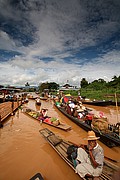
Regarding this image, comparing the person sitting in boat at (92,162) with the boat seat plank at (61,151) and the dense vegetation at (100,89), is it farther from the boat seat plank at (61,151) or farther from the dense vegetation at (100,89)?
the dense vegetation at (100,89)

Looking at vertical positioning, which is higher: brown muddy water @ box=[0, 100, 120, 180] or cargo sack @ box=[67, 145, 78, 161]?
cargo sack @ box=[67, 145, 78, 161]

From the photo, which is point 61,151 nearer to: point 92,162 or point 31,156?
point 31,156

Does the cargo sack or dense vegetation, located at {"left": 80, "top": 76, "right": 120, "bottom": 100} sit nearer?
the cargo sack

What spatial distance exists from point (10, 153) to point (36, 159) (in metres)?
1.32

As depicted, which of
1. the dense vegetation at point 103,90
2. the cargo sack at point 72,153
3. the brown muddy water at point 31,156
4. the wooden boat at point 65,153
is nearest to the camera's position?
the wooden boat at point 65,153

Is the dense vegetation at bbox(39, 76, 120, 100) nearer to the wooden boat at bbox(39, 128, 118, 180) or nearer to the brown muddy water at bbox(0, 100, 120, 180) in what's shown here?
the brown muddy water at bbox(0, 100, 120, 180)

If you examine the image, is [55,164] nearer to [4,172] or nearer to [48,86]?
[4,172]

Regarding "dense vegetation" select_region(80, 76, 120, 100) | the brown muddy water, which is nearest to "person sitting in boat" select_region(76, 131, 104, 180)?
the brown muddy water

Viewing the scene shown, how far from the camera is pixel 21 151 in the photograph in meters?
5.59

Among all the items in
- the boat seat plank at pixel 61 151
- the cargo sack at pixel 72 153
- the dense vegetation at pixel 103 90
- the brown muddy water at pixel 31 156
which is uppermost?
the dense vegetation at pixel 103 90

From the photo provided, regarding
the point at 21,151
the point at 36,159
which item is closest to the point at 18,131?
the point at 21,151

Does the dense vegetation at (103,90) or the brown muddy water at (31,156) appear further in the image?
the dense vegetation at (103,90)

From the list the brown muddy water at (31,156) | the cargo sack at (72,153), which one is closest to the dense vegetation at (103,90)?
the brown muddy water at (31,156)

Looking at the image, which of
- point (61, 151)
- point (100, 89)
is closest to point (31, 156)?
point (61, 151)
